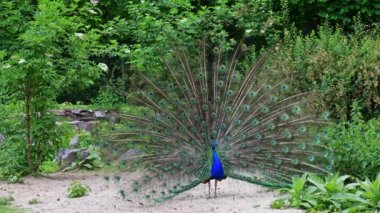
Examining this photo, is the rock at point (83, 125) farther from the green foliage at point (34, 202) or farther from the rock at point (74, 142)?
the green foliage at point (34, 202)

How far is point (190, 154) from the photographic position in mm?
9078

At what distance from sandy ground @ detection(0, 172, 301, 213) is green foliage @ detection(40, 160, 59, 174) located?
4.82ft

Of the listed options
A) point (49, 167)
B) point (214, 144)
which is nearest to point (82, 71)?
point (49, 167)

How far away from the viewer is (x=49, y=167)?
13094 mm

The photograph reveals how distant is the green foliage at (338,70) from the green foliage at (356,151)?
8.76ft

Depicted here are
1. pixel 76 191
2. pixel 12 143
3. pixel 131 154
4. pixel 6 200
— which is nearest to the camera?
pixel 131 154

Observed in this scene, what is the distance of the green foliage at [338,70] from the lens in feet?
39.2

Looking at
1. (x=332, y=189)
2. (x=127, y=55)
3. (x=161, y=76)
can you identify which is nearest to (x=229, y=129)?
(x=161, y=76)

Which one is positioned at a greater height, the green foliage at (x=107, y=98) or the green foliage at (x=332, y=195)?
the green foliage at (x=332, y=195)

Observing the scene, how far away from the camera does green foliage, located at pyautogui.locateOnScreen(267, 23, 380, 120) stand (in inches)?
471

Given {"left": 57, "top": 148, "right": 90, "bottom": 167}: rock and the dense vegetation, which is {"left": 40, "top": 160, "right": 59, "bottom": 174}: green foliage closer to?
the dense vegetation

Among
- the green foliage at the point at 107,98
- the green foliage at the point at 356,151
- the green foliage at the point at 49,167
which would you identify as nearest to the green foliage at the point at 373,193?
the green foliage at the point at 356,151

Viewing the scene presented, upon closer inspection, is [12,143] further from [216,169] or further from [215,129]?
[216,169]

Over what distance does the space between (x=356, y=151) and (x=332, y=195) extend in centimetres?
118
